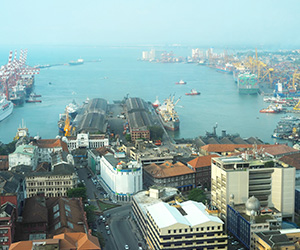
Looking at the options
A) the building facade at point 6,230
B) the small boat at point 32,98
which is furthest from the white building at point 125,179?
the small boat at point 32,98

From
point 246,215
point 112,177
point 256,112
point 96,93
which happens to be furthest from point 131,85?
point 246,215

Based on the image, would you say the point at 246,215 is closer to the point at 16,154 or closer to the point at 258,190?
the point at 258,190

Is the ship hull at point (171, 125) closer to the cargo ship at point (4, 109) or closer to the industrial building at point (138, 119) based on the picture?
the industrial building at point (138, 119)

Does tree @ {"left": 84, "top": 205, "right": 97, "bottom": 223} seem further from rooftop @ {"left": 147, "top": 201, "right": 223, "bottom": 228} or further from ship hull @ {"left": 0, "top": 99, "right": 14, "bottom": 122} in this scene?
ship hull @ {"left": 0, "top": 99, "right": 14, "bottom": 122}

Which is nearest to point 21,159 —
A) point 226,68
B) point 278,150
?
point 278,150

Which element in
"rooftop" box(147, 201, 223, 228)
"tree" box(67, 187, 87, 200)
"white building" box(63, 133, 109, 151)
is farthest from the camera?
"white building" box(63, 133, 109, 151)

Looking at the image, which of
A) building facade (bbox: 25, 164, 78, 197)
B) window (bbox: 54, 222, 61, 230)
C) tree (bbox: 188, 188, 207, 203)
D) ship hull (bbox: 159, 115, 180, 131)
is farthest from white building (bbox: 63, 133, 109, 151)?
window (bbox: 54, 222, 61, 230)
